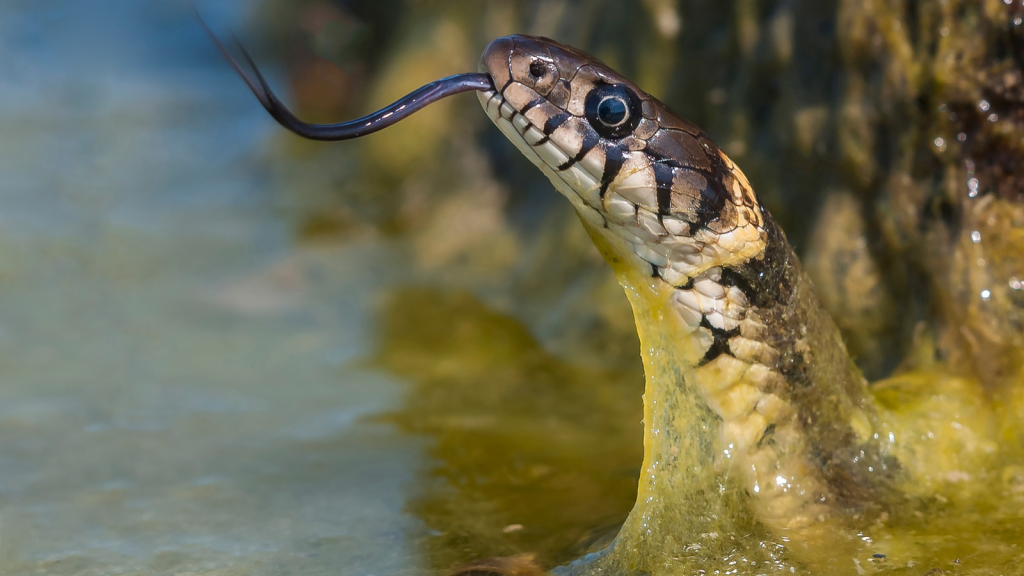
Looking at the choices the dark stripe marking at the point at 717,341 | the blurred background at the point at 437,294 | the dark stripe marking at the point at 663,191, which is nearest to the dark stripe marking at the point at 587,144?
the dark stripe marking at the point at 663,191

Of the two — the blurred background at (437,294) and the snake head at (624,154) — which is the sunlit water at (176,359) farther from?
the snake head at (624,154)

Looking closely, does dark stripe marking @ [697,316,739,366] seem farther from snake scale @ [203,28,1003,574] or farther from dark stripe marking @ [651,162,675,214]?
dark stripe marking @ [651,162,675,214]

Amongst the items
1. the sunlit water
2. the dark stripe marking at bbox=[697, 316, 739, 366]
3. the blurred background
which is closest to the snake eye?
the dark stripe marking at bbox=[697, 316, 739, 366]

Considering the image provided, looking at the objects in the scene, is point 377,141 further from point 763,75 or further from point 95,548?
point 95,548

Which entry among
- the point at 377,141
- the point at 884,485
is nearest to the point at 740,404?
the point at 884,485

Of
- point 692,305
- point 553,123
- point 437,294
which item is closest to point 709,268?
point 692,305

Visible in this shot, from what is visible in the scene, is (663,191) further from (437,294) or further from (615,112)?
(437,294)
